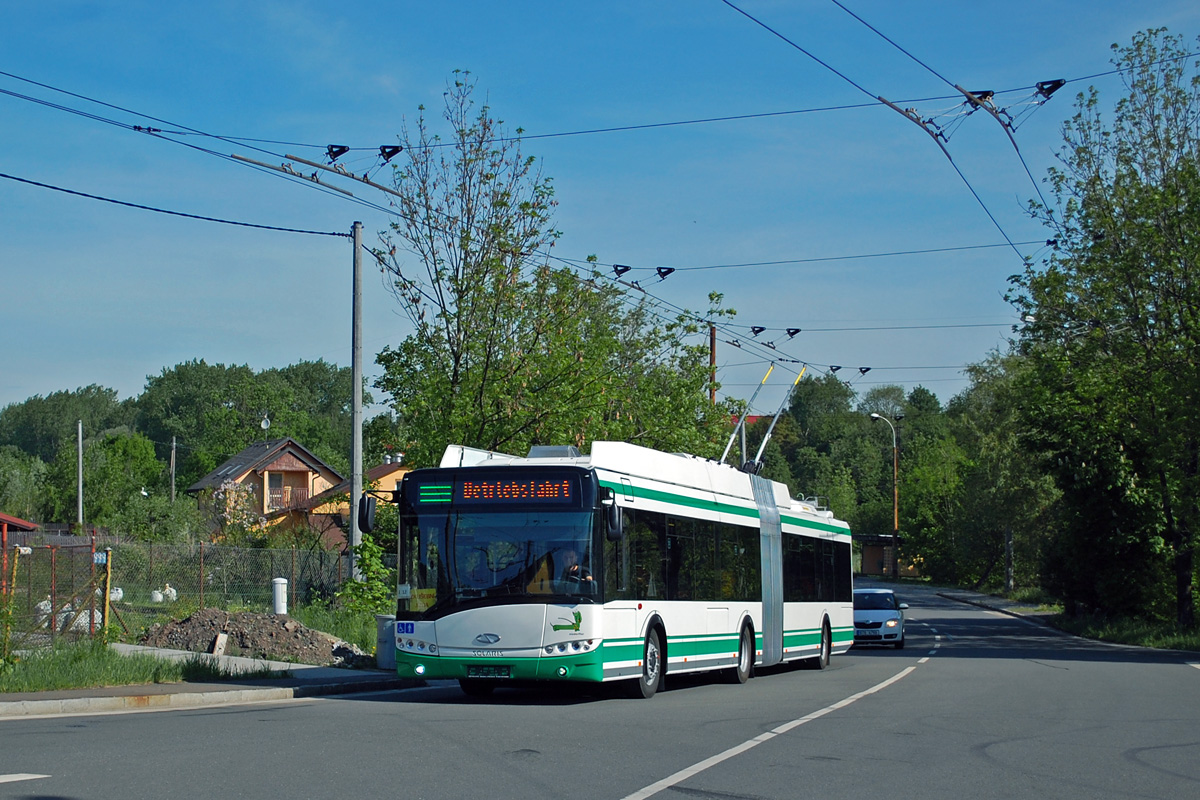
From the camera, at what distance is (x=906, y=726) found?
12.3 meters

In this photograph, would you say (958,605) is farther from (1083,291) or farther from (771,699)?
(771,699)

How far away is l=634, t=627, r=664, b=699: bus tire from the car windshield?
17.1m

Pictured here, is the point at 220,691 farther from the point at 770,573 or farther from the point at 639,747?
the point at 770,573

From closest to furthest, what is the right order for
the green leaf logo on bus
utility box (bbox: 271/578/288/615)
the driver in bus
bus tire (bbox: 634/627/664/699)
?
the green leaf logo on bus, the driver in bus, bus tire (bbox: 634/627/664/699), utility box (bbox: 271/578/288/615)

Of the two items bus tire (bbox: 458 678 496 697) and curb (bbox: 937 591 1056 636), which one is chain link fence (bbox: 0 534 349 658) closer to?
bus tire (bbox: 458 678 496 697)

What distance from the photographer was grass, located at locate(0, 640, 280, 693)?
14805 millimetres

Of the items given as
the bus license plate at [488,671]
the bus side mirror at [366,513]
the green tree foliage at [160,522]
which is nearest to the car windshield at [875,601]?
the bus license plate at [488,671]

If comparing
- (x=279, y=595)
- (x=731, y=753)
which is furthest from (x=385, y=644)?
(x=731, y=753)

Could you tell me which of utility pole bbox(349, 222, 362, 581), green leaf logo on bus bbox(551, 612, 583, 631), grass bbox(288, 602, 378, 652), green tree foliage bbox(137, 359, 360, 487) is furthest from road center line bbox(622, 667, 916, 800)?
green tree foliage bbox(137, 359, 360, 487)

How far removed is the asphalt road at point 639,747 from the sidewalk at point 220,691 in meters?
0.80

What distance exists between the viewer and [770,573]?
21375 millimetres

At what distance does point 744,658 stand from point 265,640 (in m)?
7.66

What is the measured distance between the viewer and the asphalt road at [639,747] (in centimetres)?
834

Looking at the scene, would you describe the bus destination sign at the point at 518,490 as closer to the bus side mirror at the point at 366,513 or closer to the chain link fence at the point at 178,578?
the bus side mirror at the point at 366,513
